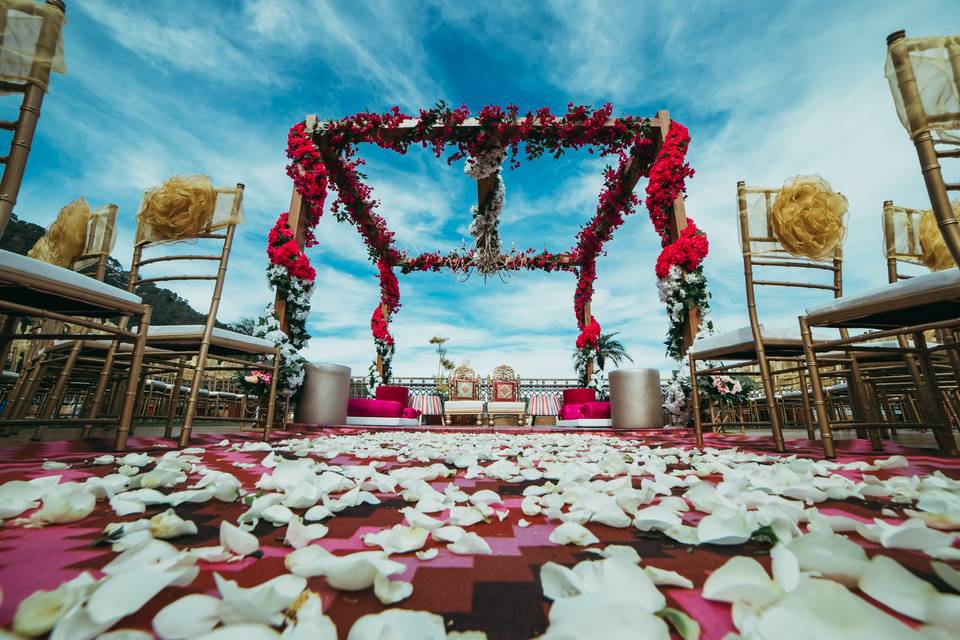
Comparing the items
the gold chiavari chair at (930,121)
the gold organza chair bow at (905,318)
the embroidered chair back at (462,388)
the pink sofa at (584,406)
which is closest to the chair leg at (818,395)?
the gold organza chair bow at (905,318)

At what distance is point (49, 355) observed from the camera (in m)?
2.34

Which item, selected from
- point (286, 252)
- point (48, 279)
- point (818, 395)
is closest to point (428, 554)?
point (48, 279)

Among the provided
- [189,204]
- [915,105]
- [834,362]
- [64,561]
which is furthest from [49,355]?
[834,362]

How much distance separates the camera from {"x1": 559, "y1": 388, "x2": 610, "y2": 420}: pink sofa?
231 inches

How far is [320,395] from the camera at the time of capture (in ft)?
15.9

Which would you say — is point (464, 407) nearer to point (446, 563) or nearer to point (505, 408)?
point (505, 408)

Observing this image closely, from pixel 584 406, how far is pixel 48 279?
5818 millimetres

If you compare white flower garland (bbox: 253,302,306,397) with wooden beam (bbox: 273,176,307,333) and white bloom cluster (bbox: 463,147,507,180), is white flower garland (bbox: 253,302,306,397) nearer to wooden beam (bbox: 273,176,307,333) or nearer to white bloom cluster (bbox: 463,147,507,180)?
wooden beam (bbox: 273,176,307,333)

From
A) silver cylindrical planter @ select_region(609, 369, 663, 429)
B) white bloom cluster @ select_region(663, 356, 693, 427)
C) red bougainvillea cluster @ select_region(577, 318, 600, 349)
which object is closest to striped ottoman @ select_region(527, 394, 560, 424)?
red bougainvillea cluster @ select_region(577, 318, 600, 349)

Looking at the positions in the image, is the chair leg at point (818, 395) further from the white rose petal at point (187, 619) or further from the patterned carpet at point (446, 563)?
the white rose petal at point (187, 619)

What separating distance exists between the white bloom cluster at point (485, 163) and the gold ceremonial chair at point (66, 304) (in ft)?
12.6

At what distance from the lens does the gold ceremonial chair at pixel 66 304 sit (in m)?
1.25

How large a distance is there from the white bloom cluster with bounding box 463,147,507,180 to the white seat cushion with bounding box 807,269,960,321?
14.1 ft

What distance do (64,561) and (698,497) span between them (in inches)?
40.4
